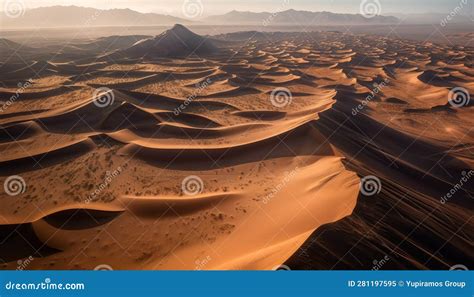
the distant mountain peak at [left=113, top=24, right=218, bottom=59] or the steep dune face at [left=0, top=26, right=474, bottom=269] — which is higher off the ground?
the distant mountain peak at [left=113, top=24, right=218, bottom=59]

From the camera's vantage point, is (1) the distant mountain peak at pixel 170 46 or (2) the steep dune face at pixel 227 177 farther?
(1) the distant mountain peak at pixel 170 46

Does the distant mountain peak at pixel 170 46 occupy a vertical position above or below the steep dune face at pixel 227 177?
above

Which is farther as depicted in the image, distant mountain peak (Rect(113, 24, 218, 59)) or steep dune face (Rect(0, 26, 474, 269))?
distant mountain peak (Rect(113, 24, 218, 59))

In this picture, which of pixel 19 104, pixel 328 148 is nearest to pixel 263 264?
pixel 328 148

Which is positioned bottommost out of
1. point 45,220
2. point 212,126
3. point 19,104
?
point 45,220

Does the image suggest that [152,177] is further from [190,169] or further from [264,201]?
[264,201]

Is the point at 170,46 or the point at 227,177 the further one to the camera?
the point at 170,46

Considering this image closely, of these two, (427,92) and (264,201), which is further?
(427,92)

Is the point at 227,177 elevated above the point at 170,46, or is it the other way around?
the point at 170,46
